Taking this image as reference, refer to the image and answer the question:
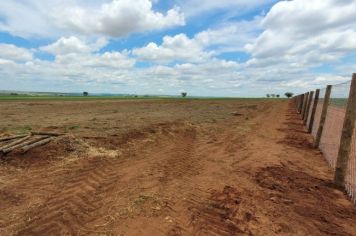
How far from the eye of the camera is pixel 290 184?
5.39 m

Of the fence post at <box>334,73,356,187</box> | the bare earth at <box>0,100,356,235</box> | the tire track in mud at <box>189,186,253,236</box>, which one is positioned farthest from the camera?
the fence post at <box>334,73,356,187</box>

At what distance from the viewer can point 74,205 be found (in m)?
4.25

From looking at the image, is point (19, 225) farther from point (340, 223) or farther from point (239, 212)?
point (340, 223)

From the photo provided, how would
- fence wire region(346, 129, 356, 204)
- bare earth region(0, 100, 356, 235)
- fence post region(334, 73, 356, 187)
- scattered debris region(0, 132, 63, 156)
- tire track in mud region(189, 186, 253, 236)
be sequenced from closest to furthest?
1. tire track in mud region(189, 186, 253, 236)
2. bare earth region(0, 100, 356, 235)
3. fence wire region(346, 129, 356, 204)
4. fence post region(334, 73, 356, 187)
5. scattered debris region(0, 132, 63, 156)

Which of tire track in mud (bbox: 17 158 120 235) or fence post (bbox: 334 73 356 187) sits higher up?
fence post (bbox: 334 73 356 187)

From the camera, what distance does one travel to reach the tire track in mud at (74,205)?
3.62 m

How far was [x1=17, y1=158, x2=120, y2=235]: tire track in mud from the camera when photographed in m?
3.62

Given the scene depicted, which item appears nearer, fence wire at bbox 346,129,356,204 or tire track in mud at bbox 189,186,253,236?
tire track in mud at bbox 189,186,253,236

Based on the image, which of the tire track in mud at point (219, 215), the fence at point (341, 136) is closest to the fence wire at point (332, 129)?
the fence at point (341, 136)

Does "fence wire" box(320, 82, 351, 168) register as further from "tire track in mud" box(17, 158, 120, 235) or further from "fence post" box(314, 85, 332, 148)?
"tire track in mud" box(17, 158, 120, 235)

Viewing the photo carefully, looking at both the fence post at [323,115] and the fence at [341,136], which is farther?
the fence post at [323,115]

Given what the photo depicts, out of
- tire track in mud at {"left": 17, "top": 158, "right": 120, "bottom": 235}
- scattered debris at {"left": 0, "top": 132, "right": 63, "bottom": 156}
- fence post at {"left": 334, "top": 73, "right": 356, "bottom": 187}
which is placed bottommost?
tire track in mud at {"left": 17, "top": 158, "right": 120, "bottom": 235}

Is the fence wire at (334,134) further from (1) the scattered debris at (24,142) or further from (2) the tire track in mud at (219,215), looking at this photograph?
(1) the scattered debris at (24,142)

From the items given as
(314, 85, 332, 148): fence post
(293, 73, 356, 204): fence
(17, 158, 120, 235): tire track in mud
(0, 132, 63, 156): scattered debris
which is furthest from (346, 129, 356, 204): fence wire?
(0, 132, 63, 156): scattered debris
